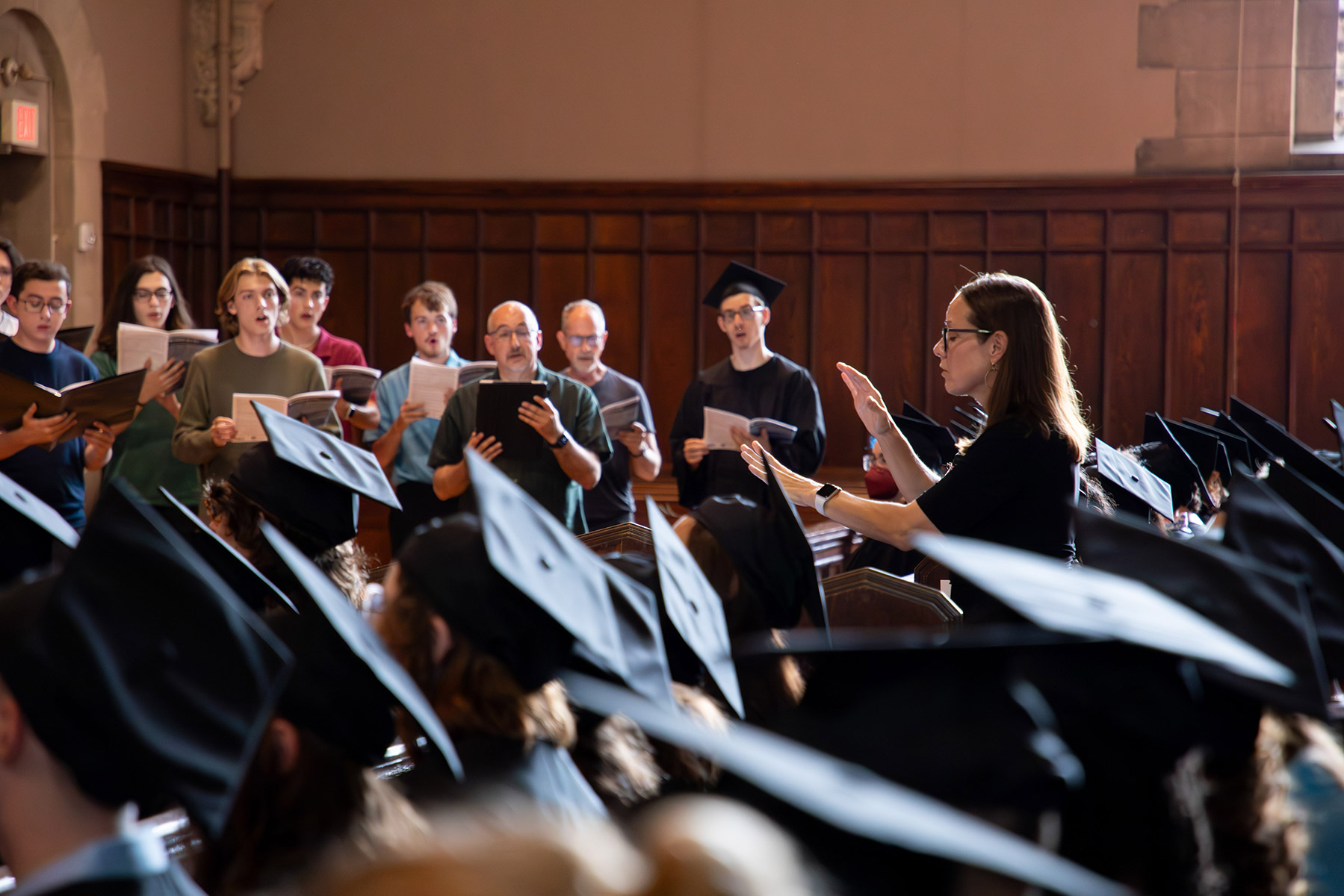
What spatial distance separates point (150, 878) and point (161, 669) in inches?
8.2

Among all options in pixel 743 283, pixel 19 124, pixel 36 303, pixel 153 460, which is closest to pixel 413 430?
pixel 153 460

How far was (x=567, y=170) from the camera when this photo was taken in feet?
31.1

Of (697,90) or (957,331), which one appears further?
(697,90)

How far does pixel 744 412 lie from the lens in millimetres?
5836

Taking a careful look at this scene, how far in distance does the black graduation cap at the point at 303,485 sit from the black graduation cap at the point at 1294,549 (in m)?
1.79

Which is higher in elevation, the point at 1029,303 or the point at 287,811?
the point at 1029,303

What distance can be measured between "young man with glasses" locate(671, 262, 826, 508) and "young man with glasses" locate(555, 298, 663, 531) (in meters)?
0.18

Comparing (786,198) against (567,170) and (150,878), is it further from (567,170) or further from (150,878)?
(150,878)

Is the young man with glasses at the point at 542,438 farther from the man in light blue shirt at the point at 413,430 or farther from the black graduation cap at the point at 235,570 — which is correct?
the black graduation cap at the point at 235,570

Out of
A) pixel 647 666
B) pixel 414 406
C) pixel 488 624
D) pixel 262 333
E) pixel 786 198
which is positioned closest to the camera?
pixel 488 624

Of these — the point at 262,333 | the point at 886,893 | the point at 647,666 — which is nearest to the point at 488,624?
the point at 647,666

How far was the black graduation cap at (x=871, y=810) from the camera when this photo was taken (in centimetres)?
79

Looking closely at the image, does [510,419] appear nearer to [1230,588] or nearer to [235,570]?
[235,570]

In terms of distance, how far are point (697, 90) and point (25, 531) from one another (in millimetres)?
7714
